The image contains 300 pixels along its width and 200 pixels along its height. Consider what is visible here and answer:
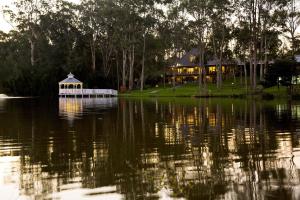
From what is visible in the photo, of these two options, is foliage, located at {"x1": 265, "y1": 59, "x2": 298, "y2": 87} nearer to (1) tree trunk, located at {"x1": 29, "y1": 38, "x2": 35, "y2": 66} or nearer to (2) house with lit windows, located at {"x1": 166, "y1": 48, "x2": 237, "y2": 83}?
(2) house with lit windows, located at {"x1": 166, "y1": 48, "x2": 237, "y2": 83}

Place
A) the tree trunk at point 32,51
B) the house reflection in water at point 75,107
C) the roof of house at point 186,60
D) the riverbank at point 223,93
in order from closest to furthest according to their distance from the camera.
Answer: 1. the house reflection in water at point 75,107
2. the riverbank at point 223,93
3. the tree trunk at point 32,51
4. the roof of house at point 186,60

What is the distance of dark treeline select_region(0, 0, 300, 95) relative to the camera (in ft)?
231

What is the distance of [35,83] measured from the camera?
88375 millimetres

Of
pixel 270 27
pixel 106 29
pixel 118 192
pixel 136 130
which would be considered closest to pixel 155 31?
pixel 106 29

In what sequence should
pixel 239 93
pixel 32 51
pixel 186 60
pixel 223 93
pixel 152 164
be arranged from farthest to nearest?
pixel 186 60
pixel 32 51
pixel 223 93
pixel 239 93
pixel 152 164

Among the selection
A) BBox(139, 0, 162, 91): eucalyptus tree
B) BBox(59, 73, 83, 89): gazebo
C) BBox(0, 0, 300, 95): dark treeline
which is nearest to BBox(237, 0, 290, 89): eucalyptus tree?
BBox(0, 0, 300, 95): dark treeline

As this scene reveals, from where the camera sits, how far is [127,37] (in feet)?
270

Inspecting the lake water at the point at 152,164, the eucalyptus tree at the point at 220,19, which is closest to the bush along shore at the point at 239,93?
the eucalyptus tree at the point at 220,19

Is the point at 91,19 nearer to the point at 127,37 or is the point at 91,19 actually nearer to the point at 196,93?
the point at 127,37

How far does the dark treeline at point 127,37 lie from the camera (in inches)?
2776

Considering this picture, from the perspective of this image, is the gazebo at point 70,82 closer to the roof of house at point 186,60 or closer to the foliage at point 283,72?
the roof of house at point 186,60

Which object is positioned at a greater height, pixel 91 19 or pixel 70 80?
pixel 91 19

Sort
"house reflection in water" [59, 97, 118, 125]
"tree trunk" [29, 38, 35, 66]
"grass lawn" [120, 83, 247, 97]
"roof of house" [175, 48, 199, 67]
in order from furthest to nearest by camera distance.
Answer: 1. "roof of house" [175, 48, 199, 67]
2. "tree trunk" [29, 38, 35, 66]
3. "grass lawn" [120, 83, 247, 97]
4. "house reflection in water" [59, 97, 118, 125]

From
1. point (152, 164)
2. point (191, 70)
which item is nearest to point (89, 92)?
point (191, 70)
